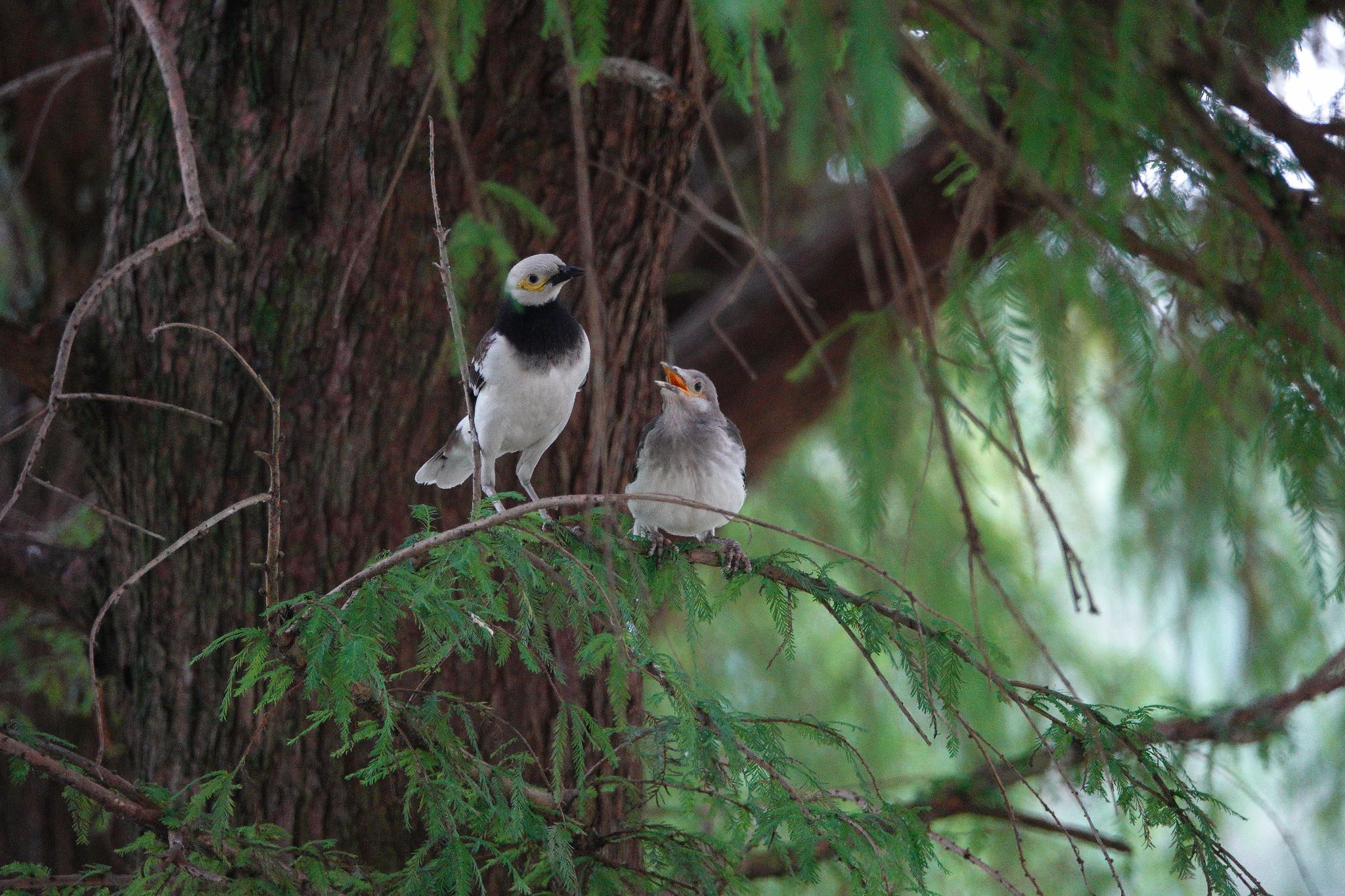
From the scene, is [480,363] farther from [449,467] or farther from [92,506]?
[92,506]

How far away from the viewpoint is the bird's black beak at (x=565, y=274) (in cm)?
232

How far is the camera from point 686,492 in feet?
9.66

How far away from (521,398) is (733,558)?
2.12 ft

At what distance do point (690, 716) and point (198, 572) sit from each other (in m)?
1.78

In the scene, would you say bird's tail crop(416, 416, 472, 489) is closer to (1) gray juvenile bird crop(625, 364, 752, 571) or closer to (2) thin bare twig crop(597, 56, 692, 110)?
(1) gray juvenile bird crop(625, 364, 752, 571)

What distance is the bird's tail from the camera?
2.90 metres

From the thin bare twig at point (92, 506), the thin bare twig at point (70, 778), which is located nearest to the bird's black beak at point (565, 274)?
the thin bare twig at point (92, 506)

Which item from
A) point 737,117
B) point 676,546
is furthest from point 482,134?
point 737,117

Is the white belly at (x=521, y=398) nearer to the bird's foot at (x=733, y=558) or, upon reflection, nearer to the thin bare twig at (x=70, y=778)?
the bird's foot at (x=733, y=558)

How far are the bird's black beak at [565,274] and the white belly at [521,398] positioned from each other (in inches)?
10.2

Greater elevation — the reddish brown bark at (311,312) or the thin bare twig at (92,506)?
the reddish brown bark at (311,312)

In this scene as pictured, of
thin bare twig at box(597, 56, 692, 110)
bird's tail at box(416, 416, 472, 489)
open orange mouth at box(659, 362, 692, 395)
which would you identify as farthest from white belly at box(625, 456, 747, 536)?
thin bare twig at box(597, 56, 692, 110)

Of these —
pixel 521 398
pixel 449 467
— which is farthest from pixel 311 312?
pixel 521 398

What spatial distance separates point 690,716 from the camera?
1982 millimetres
